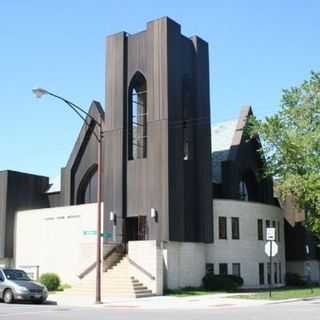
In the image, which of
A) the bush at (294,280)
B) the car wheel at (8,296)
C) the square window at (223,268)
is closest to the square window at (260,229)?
the square window at (223,268)

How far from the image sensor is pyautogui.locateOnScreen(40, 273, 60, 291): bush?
3938 cm

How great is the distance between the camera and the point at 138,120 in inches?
1737

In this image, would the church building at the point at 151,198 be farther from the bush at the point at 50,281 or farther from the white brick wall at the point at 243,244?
the bush at the point at 50,281

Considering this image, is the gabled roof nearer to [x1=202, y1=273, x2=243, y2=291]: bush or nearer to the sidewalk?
[x1=202, y1=273, x2=243, y2=291]: bush

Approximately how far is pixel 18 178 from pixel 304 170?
73.2ft

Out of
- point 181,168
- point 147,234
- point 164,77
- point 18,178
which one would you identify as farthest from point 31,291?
point 18,178

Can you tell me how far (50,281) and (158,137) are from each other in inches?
445

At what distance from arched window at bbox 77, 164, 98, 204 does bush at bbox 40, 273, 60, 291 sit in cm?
961

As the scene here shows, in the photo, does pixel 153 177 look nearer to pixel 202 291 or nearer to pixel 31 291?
pixel 202 291

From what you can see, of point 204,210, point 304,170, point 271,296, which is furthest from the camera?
point 304,170

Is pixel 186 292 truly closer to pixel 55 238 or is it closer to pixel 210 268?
pixel 210 268

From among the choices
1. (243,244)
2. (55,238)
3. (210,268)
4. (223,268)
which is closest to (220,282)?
(210,268)

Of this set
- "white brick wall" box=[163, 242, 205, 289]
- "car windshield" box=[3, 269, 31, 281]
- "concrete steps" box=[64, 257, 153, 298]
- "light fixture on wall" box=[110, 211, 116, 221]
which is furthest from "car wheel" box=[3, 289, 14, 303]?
"light fixture on wall" box=[110, 211, 116, 221]

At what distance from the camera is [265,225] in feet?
158
